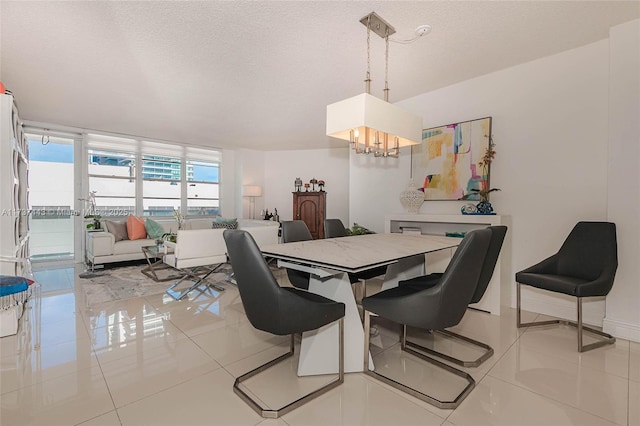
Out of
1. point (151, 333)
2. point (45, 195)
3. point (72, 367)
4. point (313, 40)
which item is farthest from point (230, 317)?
point (45, 195)

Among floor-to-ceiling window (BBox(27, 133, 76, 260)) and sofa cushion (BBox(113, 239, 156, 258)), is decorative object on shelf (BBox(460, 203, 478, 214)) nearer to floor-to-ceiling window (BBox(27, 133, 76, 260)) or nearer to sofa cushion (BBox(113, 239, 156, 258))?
sofa cushion (BBox(113, 239, 156, 258))

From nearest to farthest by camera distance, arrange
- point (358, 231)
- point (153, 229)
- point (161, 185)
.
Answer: point (358, 231), point (153, 229), point (161, 185)

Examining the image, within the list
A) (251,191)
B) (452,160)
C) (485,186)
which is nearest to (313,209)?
(251,191)

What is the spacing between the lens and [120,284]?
13.0 feet

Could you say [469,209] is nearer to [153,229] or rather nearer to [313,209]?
[313,209]

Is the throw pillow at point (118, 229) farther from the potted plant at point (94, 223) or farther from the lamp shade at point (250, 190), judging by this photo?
the lamp shade at point (250, 190)

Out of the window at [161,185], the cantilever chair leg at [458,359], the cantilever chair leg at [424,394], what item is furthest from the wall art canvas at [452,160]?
the window at [161,185]

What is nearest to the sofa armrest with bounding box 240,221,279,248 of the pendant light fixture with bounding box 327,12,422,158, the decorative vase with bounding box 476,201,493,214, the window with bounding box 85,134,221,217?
the pendant light fixture with bounding box 327,12,422,158

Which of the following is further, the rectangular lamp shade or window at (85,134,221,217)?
window at (85,134,221,217)

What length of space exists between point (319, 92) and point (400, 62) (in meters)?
1.14

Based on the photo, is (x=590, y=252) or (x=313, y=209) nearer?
(x=590, y=252)

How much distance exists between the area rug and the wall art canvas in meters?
3.14

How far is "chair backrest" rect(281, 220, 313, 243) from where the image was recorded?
2.92m

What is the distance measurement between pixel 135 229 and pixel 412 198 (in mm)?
4807
